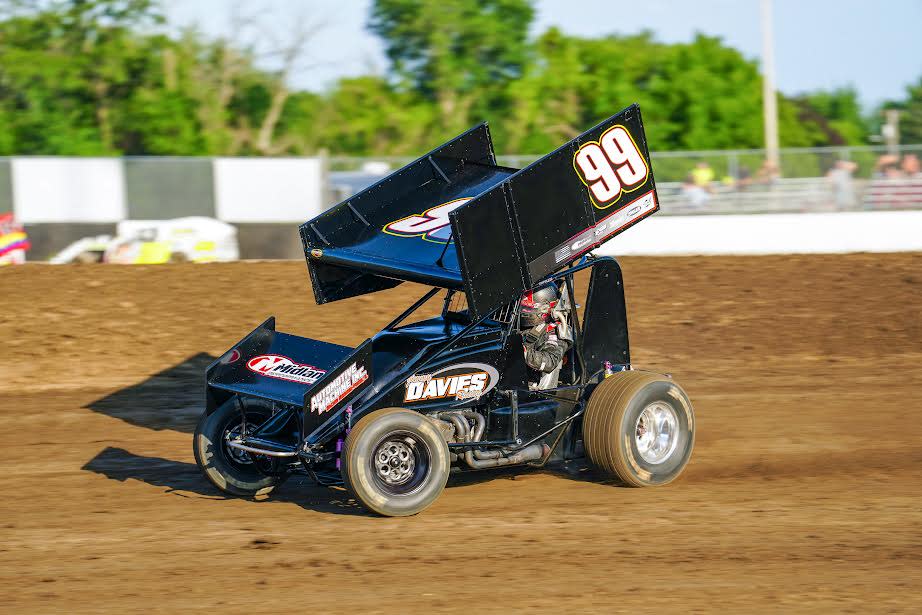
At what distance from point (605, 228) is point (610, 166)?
1.43 feet

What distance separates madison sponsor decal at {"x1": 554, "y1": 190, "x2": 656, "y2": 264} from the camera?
26.4 ft

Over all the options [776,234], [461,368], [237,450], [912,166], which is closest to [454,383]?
[461,368]

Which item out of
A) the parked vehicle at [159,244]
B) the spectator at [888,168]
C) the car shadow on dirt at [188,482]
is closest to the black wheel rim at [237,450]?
the car shadow on dirt at [188,482]

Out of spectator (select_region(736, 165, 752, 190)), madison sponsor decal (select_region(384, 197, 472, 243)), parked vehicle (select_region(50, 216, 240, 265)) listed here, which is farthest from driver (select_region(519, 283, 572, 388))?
spectator (select_region(736, 165, 752, 190))

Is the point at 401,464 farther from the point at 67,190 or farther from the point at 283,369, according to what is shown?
the point at 67,190

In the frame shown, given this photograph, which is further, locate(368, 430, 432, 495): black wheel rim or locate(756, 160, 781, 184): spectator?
locate(756, 160, 781, 184): spectator

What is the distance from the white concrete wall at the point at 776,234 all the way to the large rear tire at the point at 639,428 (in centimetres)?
1066

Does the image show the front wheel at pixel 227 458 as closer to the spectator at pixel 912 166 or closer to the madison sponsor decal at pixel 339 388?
the madison sponsor decal at pixel 339 388

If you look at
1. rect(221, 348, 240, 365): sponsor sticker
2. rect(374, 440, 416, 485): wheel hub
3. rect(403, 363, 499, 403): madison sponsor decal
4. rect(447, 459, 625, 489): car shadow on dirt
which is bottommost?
rect(447, 459, 625, 489): car shadow on dirt

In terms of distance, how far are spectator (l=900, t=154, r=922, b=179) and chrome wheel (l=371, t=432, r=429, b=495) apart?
1619 cm

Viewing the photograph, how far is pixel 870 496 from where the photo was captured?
26.5ft

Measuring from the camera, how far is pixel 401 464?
756cm

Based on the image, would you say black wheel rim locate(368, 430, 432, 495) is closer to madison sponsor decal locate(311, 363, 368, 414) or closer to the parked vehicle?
madison sponsor decal locate(311, 363, 368, 414)

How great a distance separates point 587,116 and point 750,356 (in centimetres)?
3063
